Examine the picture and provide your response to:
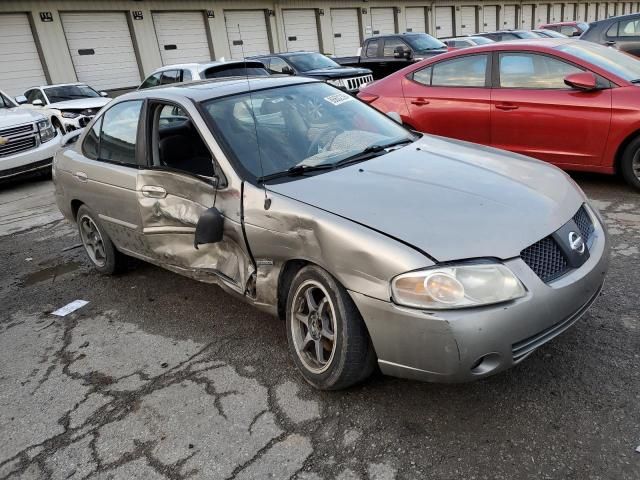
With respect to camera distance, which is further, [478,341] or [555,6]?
[555,6]

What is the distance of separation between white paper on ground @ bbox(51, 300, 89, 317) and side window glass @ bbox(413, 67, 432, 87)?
4465 millimetres

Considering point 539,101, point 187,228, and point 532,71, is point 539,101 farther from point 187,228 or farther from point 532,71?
point 187,228

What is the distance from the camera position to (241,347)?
3.36 metres

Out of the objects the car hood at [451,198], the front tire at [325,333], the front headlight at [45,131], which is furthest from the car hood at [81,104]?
the front tire at [325,333]

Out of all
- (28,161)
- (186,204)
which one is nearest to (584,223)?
(186,204)

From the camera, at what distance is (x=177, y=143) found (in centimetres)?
373

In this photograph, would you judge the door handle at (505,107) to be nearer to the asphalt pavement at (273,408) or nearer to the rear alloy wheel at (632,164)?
the rear alloy wheel at (632,164)

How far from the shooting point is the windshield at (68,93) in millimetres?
13891

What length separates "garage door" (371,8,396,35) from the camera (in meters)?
28.5

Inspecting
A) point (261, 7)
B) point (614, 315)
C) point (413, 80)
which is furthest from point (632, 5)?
point (614, 315)

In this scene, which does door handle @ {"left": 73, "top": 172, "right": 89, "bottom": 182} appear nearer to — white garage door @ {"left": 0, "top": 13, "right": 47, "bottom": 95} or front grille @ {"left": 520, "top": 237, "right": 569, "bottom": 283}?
front grille @ {"left": 520, "top": 237, "right": 569, "bottom": 283}

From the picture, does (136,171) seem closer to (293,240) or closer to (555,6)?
(293,240)

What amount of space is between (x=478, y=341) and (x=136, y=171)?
2684 mm

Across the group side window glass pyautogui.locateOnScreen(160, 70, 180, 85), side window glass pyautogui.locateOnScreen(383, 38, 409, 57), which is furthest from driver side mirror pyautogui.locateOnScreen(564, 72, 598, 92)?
side window glass pyautogui.locateOnScreen(383, 38, 409, 57)
